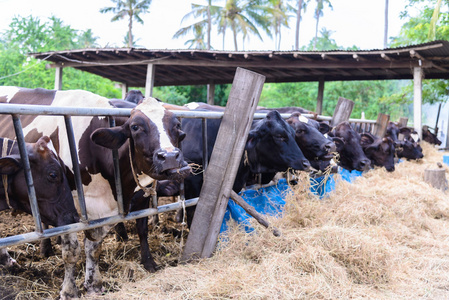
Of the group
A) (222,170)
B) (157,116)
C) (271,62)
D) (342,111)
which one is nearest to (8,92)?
(157,116)

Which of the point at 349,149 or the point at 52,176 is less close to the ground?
the point at 52,176

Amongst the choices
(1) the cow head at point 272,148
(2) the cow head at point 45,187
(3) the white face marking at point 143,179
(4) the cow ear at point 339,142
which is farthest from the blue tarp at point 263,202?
(2) the cow head at point 45,187

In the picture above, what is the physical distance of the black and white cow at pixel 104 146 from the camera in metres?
2.88

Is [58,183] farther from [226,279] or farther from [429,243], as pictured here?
[429,243]

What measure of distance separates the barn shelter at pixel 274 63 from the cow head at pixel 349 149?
12.3ft

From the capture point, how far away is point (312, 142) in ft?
16.5

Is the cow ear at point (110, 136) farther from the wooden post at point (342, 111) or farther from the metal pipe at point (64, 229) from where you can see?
the wooden post at point (342, 111)

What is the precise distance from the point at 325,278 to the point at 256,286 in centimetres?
57

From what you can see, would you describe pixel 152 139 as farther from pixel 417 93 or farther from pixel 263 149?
pixel 417 93

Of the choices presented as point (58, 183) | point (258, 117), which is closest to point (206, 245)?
point (58, 183)

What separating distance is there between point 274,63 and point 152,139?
29.6ft

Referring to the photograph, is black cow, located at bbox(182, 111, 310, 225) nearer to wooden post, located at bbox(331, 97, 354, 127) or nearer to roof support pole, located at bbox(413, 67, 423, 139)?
wooden post, located at bbox(331, 97, 354, 127)

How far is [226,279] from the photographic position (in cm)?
290

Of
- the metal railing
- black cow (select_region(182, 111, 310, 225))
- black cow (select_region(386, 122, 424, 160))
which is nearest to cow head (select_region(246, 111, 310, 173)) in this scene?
black cow (select_region(182, 111, 310, 225))
